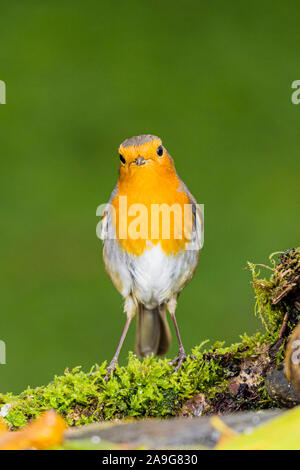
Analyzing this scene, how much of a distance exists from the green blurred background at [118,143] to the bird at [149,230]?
68.1 inches

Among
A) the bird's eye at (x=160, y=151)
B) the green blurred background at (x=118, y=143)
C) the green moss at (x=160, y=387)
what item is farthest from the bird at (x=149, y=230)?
the green blurred background at (x=118, y=143)

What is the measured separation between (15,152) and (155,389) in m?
3.40

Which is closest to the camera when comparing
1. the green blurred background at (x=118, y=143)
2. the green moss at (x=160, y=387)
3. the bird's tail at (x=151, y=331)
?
the green moss at (x=160, y=387)

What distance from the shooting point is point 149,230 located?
8.46ft

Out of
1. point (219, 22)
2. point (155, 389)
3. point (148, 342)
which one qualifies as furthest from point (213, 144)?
point (155, 389)

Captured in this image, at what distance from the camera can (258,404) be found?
2025mm

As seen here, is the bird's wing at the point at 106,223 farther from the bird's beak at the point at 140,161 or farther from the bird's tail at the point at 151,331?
the bird's tail at the point at 151,331

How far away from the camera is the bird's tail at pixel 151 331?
3.00 m

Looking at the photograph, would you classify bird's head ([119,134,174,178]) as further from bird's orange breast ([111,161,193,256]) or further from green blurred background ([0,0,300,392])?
green blurred background ([0,0,300,392])

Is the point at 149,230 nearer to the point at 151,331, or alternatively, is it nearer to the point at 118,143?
the point at 151,331

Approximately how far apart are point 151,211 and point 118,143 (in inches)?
115

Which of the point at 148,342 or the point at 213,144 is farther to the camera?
the point at 213,144

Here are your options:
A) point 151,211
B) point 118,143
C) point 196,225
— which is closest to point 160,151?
point 151,211
